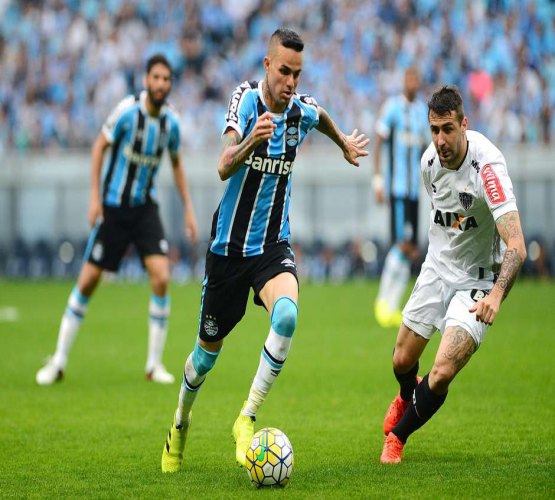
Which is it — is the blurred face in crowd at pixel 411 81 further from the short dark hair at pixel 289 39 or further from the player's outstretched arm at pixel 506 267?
the player's outstretched arm at pixel 506 267

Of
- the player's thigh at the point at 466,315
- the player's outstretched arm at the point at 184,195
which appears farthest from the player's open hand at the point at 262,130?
the player's outstretched arm at the point at 184,195

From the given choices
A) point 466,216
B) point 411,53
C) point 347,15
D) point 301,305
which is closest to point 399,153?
point 301,305

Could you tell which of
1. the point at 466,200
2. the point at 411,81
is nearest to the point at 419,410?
the point at 466,200

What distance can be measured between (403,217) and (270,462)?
974cm

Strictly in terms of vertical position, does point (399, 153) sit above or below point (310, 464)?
above

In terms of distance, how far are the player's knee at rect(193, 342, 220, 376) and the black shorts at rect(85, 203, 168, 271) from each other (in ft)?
14.3

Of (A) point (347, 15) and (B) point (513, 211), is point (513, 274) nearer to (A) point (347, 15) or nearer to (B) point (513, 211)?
(B) point (513, 211)

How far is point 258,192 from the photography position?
685 cm

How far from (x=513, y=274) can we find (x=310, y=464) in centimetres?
181

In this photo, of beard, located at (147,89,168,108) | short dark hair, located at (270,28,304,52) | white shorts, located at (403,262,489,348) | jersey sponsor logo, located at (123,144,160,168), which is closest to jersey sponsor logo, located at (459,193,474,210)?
white shorts, located at (403,262,489,348)

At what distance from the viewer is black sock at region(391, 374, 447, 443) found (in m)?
6.78

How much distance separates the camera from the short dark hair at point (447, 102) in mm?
6602

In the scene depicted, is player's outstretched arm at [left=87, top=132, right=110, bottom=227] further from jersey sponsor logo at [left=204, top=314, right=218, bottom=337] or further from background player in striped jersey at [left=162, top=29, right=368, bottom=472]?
jersey sponsor logo at [left=204, top=314, right=218, bottom=337]

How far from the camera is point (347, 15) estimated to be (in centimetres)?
2931
